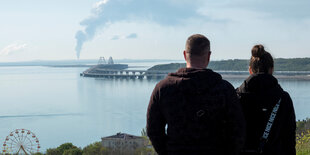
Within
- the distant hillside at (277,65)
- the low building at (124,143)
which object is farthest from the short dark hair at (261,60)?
the distant hillside at (277,65)

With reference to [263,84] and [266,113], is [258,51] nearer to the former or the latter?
[263,84]

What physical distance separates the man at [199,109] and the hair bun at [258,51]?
0.22 m

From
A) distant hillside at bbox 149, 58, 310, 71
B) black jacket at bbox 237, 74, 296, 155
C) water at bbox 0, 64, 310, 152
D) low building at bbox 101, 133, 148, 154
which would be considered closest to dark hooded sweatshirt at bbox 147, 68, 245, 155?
black jacket at bbox 237, 74, 296, 155

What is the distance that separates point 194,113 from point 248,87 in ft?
0.95

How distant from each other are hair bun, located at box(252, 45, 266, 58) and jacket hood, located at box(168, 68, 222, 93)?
23 centimetres

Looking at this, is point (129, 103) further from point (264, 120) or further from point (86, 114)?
point (264, 120)

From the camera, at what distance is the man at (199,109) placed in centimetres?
112

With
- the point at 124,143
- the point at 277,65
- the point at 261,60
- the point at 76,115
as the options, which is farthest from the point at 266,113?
the point at 277,65

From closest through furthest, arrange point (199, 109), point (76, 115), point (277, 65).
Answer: point (199, 109), point (76, 115), point (277, 65)

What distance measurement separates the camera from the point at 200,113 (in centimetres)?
111

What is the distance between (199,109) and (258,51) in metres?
0.35

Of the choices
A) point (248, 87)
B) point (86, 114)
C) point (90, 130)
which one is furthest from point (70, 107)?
point (248, 87)

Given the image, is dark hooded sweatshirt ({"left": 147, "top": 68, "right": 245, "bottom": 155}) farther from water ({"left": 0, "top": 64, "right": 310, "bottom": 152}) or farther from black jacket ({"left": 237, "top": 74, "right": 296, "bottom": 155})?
water ({"left": 0, "top": 64, "right": 310, "bottom": 152})

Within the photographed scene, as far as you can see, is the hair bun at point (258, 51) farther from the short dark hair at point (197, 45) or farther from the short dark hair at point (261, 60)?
the short dark hair at point (197, 45)
